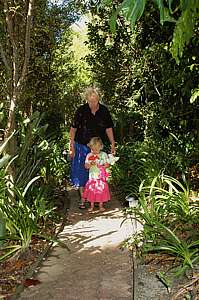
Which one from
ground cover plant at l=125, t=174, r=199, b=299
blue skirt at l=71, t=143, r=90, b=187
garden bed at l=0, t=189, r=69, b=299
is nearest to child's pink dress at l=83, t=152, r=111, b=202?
blue skirt at l=71, t=143, r=90, b=187

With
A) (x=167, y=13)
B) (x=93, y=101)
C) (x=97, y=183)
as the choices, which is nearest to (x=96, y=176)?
(x=97, y=183)

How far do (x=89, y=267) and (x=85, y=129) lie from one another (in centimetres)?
285

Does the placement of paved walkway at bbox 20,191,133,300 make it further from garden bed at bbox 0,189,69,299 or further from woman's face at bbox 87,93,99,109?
woman's face at bbox 87,93,99,109

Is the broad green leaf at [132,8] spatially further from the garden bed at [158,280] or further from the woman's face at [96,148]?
the woman's face at [96,148]

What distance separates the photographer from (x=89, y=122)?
21.2 ft

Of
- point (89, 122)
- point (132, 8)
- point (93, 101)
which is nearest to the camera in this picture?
point (132, 8)

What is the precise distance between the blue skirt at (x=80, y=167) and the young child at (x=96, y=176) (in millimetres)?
116

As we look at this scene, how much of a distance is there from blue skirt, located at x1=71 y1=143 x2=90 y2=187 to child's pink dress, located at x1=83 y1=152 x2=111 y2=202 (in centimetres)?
12

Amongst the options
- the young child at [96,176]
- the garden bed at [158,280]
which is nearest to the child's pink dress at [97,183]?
the young child at [96,176]

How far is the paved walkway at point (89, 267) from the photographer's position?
3.38 metres

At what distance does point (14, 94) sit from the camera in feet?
16.2

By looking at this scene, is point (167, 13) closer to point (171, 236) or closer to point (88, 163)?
point (171, 236)

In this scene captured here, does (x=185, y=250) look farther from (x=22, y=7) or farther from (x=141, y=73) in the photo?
(x=141, y=73)

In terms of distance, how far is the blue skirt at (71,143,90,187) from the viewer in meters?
6.54
